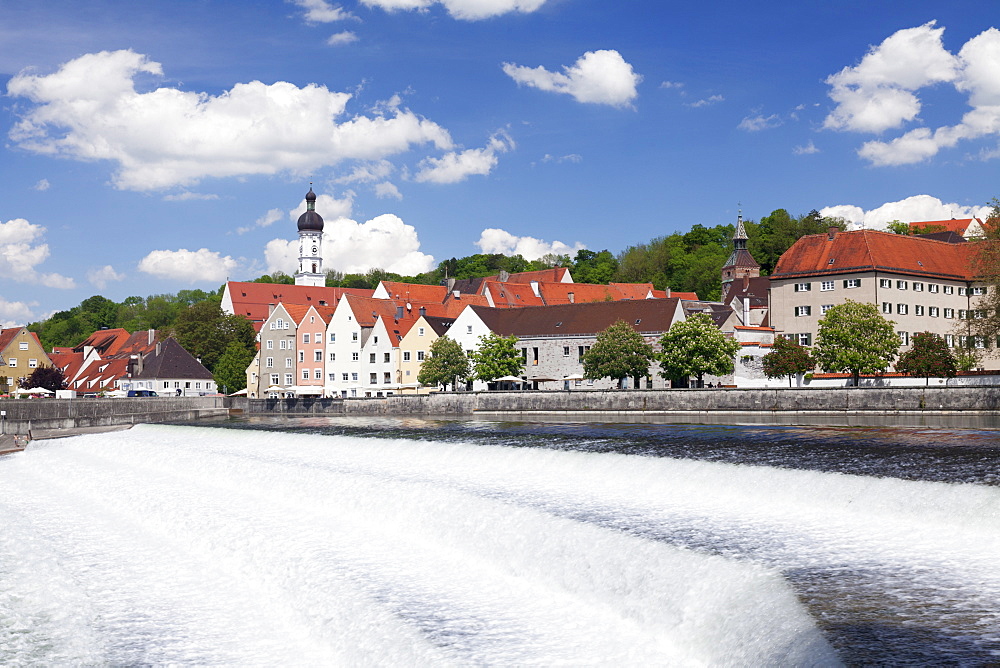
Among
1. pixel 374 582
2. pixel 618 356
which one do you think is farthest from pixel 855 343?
pixel 374 582

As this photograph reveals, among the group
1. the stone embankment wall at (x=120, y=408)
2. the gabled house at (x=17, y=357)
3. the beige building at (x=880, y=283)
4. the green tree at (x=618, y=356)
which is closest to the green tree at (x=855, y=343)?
the green tree at (x=618, y=356)

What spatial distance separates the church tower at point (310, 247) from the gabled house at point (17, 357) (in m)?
62.3

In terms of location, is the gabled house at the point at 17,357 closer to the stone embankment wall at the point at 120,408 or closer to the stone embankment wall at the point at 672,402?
the stone embankment wall at the point at 120,408

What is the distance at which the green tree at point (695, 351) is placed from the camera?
2467 inches

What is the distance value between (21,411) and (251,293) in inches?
2978

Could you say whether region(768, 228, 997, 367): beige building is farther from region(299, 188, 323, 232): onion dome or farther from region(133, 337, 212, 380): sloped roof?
region(299, 188, 323, 232): onion dome

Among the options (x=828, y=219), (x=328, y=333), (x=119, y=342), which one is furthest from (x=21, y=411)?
(x=828, y=219)

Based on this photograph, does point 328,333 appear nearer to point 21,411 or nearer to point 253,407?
point 253,407

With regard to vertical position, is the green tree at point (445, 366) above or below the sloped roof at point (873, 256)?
below

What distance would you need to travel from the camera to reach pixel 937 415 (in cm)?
4241

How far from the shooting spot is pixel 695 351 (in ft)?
207

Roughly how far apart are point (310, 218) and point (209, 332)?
67.4 m

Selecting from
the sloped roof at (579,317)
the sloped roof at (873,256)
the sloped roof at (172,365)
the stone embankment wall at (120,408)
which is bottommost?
the stone embankment wall at (120,408)

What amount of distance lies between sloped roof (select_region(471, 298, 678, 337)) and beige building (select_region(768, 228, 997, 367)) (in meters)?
13.4
